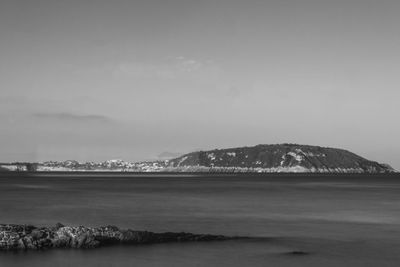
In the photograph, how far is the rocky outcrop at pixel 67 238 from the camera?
3139 cm

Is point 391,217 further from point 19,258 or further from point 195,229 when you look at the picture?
point 19,258

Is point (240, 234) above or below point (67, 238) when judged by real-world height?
below

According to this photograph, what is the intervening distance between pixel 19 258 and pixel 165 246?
8.54 metres

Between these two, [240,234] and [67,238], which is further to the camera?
[240,234]

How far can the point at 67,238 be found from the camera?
3231 cm

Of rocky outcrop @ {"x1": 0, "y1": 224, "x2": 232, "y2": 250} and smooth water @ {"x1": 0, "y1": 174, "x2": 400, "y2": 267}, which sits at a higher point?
rocky outcrop @ {"x1": 0, "y1": 224, "x2": 232, "y2": 250}

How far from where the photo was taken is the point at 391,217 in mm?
57875

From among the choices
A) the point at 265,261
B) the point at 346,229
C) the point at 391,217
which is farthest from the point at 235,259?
the point at 391,217

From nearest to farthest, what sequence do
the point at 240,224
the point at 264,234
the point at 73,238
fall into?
the point at 73,238
the point at 264,234
the point at 240,224

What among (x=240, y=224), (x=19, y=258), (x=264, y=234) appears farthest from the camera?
(x=240, y=224)

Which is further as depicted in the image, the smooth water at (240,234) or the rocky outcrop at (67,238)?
the rocky outcrop at (67,238)

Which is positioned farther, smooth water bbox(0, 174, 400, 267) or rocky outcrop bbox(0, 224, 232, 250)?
rocky outcrop bbox(0, 224, 232, 250)

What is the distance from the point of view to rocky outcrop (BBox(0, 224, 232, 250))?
31391mm

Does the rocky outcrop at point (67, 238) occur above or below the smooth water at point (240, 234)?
above
